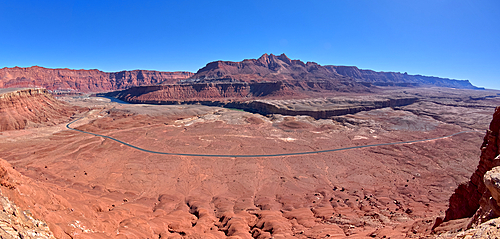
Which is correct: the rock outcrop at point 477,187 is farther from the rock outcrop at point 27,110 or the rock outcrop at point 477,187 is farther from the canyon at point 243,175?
the rock outcrop at point 27,110

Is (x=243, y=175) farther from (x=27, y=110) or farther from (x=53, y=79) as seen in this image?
(x=53, y=79)

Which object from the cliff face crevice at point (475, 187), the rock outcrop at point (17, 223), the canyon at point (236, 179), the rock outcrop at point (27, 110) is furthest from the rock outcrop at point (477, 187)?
the rock outcrop at point (27, 110)

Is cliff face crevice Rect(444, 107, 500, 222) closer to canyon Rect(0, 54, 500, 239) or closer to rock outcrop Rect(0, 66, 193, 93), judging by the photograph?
canyon Rect(0, 54, 500, 239)

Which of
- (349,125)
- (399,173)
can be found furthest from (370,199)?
(349,125)

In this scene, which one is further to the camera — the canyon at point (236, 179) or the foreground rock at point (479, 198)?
the canyon at point (236, 179)

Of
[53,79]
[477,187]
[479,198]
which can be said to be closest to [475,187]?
[477,187]
